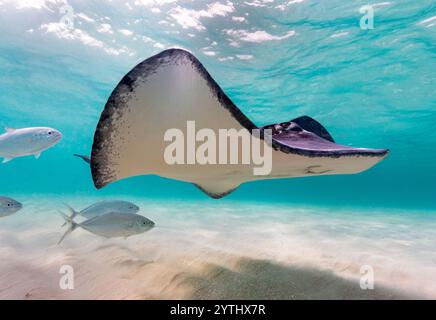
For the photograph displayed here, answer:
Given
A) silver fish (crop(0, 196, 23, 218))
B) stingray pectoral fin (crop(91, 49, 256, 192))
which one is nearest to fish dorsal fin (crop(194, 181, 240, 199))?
stingray pectoral fin (crop(91, 49, 256, 192))

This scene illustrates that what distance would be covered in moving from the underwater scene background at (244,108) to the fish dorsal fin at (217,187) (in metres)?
1.02

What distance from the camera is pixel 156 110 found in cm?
242

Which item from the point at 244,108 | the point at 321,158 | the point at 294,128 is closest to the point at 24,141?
the point at 294,128

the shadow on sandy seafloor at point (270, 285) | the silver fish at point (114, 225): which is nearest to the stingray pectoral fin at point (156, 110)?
the silver fish at point (114, 225)

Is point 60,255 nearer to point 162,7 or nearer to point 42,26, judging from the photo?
point 162,7

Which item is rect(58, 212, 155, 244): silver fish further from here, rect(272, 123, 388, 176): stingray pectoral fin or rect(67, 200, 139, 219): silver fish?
rect(272, 123, 388, 176): stingray pectoral fin

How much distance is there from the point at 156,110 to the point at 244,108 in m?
22.6

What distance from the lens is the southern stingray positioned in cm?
223

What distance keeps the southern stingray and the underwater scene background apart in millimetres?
1524

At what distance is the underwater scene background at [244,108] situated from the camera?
3.73m

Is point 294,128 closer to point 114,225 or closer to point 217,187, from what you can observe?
point 217,187

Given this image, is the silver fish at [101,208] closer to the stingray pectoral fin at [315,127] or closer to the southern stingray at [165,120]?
the southern stingray at [165,120]

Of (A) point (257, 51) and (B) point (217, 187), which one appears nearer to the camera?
(B) point (217, 187)

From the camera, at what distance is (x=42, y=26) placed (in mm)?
14492
